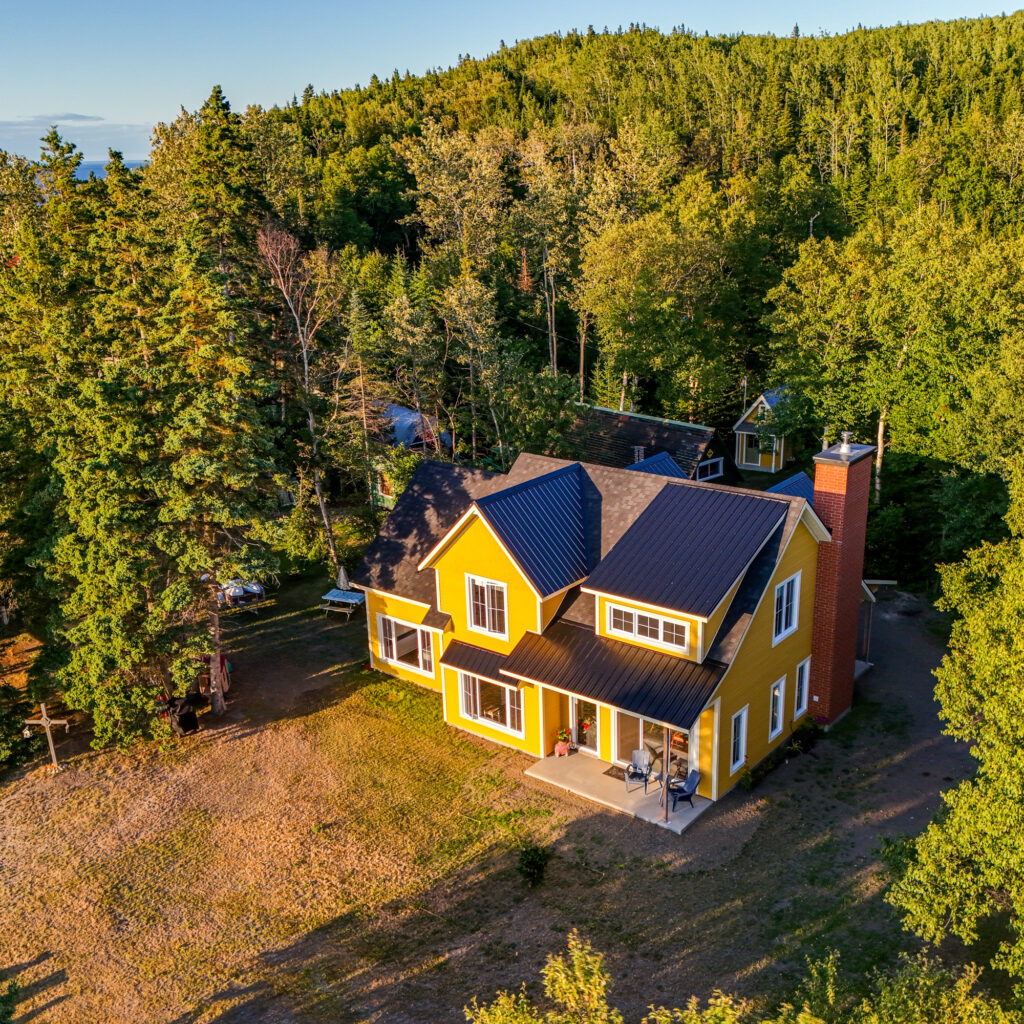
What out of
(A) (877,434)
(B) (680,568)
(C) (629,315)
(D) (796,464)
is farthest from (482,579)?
(D) (796,464)

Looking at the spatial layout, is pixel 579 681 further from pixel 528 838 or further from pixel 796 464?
pixel 796 464

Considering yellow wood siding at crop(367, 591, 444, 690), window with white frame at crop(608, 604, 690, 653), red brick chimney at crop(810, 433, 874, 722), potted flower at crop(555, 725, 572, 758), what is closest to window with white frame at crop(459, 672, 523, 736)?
potted flower at crop(555, 725, 572, 758)

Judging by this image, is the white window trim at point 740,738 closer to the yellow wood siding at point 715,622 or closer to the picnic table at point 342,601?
Answer: the yellow wood siding at point 715,622

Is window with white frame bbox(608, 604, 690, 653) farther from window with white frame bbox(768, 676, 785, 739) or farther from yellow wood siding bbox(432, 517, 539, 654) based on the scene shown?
window with white frame bbox(768, 676, 785, 739)

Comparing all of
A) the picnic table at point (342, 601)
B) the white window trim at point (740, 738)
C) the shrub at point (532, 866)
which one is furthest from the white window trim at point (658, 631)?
the picnic table at point (342, 601)

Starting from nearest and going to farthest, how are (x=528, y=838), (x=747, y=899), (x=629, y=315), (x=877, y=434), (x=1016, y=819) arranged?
(x=1016, y=819)
(x=747, y=899)
(x=528, y=838)
(x=877, y=434)
(x=629, y=315)

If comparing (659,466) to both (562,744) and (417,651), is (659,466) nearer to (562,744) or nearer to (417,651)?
(417,651)

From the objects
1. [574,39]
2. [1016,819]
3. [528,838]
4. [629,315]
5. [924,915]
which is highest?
[574,39]
